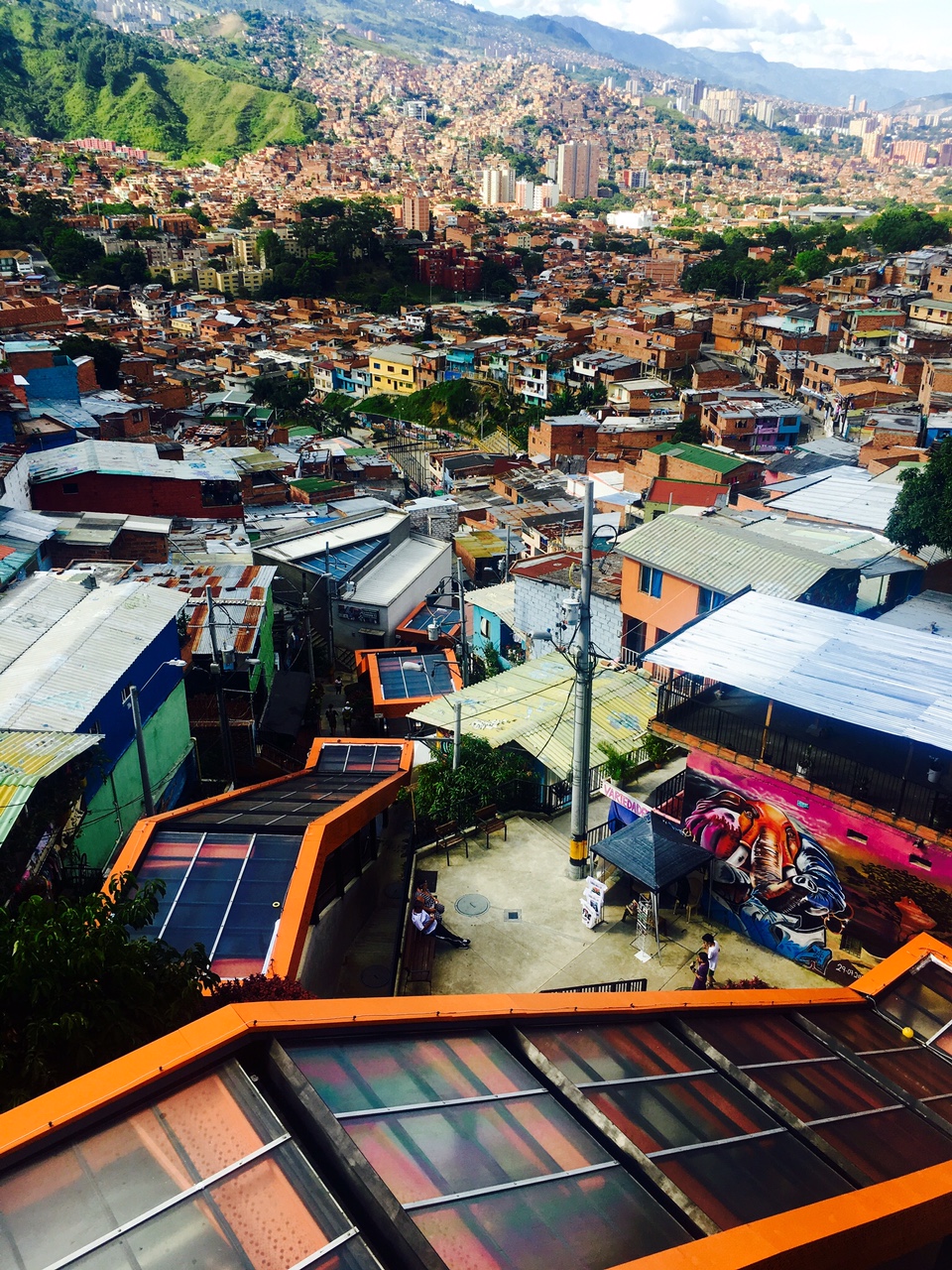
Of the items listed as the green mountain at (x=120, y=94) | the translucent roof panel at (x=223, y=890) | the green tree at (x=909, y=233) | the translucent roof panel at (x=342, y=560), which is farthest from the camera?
the green mountain at (x=120, y=94)

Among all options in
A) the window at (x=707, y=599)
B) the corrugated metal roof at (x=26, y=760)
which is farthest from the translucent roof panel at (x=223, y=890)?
the window at (x=707, y=599)

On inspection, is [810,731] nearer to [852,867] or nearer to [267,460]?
[852,867]

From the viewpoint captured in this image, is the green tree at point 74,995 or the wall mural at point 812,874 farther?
the wall mural at point 812,874

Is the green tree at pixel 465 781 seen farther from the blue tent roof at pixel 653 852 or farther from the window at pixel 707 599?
the window at pixel 707 599

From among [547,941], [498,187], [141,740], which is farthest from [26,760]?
[498,187]

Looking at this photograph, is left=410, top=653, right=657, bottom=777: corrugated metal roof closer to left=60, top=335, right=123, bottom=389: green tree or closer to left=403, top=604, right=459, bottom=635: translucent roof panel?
left=403, top=604, right=459, bottom=635: translucent roof panel

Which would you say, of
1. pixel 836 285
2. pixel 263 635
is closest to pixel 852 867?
pixel 263 635
